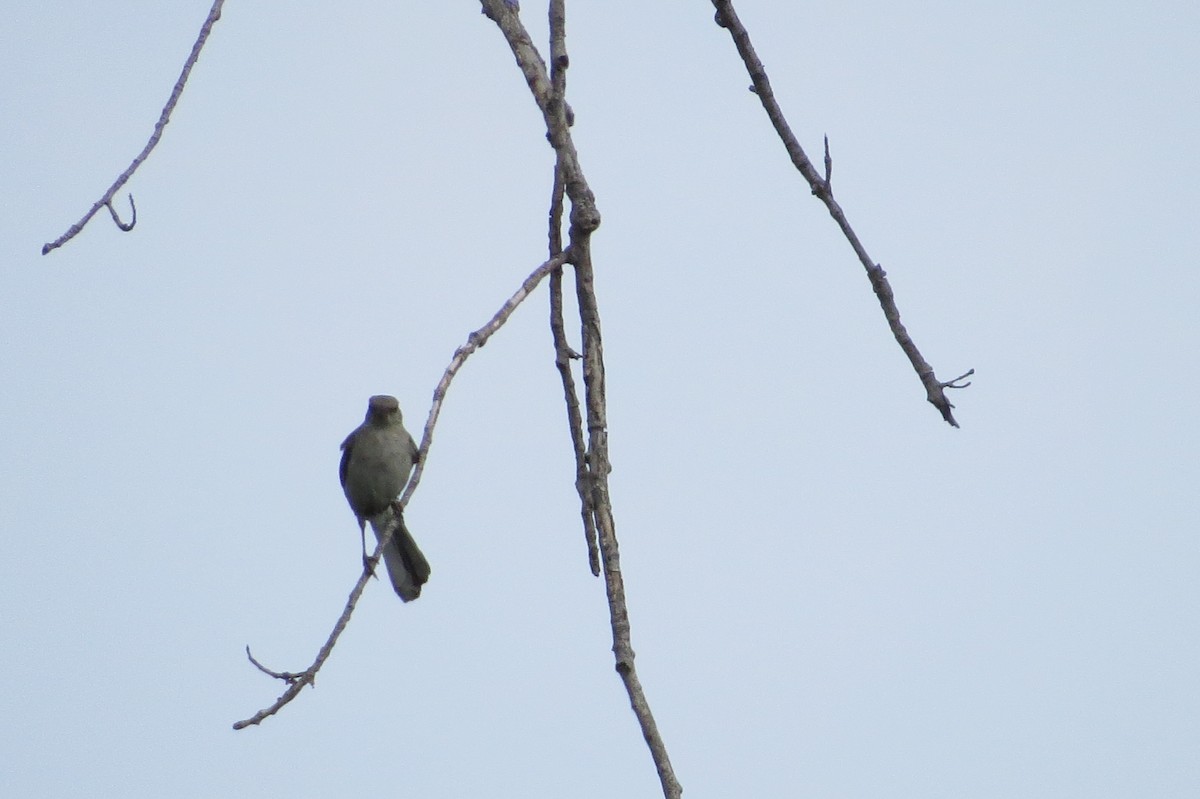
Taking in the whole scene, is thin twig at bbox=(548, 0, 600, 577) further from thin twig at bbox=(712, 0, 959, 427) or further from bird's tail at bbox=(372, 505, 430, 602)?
bird's tail at bbox=(372, 505, 430, 602)

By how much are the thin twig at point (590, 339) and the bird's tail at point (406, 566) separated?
4.01m

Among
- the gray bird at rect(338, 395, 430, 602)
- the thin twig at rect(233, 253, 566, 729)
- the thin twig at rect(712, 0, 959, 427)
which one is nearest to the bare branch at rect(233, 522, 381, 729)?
the thin twig at rect(233, 253, 566, 729)

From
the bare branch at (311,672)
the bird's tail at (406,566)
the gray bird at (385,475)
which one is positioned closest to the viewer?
the bare branch at (311,672)

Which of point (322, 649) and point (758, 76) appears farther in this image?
point (758, 76)

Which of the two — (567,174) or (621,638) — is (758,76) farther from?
(621,638)

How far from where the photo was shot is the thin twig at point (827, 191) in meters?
3.47

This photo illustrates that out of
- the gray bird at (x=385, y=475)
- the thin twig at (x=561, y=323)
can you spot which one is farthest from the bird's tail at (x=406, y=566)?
the thin twig at (x=561, y=323)

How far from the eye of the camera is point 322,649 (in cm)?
304

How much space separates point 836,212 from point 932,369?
1.54 ft

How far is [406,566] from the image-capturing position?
767cm

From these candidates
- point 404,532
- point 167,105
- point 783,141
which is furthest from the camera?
point 404,532

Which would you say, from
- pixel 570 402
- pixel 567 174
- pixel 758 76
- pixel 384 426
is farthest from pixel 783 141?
pixel 384 426

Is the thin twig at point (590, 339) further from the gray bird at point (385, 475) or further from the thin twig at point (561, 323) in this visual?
the gray bird at point (385, 475)

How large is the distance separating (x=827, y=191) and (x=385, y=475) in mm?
4319
